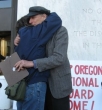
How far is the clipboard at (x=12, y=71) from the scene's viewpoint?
6.88 ft

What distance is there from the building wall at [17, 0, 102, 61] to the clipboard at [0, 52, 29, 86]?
2683 mm

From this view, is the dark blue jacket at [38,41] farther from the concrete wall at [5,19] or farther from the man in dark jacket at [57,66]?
the concrete wall at [5,19]

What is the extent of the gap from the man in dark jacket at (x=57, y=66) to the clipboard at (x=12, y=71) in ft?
0.23

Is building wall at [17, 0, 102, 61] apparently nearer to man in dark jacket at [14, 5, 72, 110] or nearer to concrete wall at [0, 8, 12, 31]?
concrete wall at [0, 8, 12, 31]

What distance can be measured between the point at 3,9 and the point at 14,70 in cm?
371

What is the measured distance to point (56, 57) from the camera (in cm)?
206

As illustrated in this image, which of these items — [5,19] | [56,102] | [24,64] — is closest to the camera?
[24,64]

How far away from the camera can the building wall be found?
4.73 meters

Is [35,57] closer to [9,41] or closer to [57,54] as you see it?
[57,54]

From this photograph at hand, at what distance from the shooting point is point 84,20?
4758mm

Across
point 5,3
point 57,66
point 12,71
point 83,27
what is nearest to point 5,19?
point 5,3

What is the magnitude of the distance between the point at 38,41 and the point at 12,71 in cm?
33

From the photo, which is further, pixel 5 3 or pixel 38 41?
pixel 5 3

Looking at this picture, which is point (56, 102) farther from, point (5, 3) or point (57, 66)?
point (5, 3)
